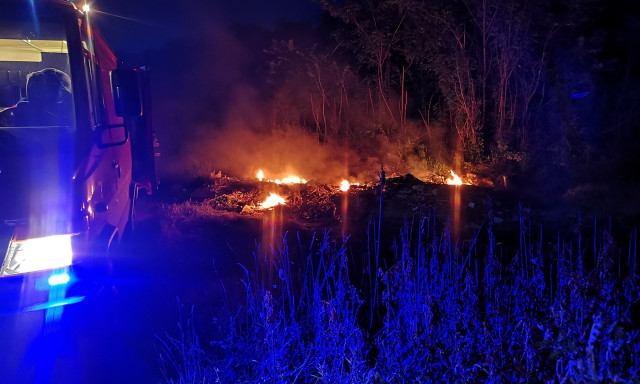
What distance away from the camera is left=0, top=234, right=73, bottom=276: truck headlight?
3.07 m

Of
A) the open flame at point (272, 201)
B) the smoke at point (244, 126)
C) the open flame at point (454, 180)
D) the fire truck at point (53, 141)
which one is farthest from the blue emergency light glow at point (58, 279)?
the smoke at point (244, 126)

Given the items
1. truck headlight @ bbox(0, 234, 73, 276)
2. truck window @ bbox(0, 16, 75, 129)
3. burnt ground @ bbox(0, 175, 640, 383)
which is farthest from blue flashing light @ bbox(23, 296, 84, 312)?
truck window @ bbox(0, 16, 75, 129)

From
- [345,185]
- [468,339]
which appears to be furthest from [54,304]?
[345,185]

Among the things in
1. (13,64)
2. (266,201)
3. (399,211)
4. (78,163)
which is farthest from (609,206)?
(13,64)

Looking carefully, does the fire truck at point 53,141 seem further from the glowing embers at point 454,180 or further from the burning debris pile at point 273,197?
the glowing embers at point 454,180

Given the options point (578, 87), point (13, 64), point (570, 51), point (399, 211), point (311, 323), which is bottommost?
point (311, 323)

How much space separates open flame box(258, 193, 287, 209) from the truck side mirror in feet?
19.4

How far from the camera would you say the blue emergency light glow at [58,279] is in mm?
3121

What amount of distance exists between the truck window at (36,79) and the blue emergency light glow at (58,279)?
1166 millimetres

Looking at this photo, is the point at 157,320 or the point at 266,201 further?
the point at 266,201

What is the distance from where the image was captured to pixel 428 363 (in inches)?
106

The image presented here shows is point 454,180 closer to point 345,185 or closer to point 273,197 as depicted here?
point 345,185

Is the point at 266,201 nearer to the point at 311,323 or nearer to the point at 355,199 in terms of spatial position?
the point at 355,199

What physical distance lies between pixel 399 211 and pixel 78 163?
20.0 ft
